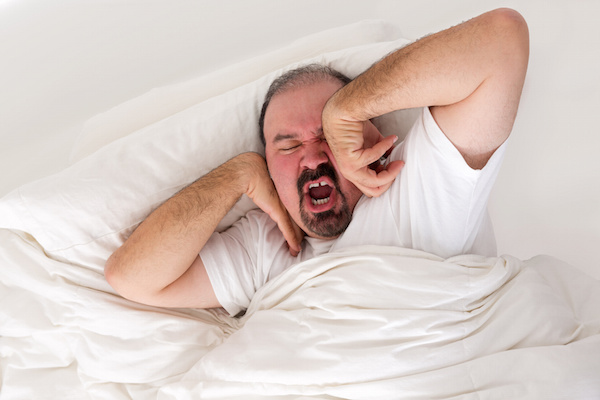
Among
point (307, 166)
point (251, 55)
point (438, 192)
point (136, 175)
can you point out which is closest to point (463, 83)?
point (438, 192)

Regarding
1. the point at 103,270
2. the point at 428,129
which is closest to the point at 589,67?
the point at 428,129

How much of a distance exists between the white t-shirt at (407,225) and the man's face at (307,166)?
0.18ft

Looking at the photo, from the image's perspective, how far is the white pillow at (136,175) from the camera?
50.4 inches

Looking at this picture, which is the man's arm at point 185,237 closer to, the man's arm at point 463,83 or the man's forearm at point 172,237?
the man's forearm at point 172,237

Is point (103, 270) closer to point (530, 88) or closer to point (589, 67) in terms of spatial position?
point (530, 88)

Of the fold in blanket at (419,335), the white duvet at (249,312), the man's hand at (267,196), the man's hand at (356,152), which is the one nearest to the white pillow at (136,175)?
the white duvet at (249,312)

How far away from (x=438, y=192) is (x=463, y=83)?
0.82ft

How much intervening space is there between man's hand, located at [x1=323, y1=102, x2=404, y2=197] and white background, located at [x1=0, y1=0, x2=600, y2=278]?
0.69m

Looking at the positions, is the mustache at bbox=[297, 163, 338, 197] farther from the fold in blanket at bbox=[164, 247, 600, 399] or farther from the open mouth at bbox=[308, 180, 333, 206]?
the fold in blanket at bbox=[164, 247, 600, 399]

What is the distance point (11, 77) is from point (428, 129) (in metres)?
1.49

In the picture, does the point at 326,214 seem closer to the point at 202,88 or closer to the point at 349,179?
the point at 349,179

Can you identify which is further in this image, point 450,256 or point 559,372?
point 450,256

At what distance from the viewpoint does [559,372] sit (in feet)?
3.06

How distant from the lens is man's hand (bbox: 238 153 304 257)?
4.46 ft
